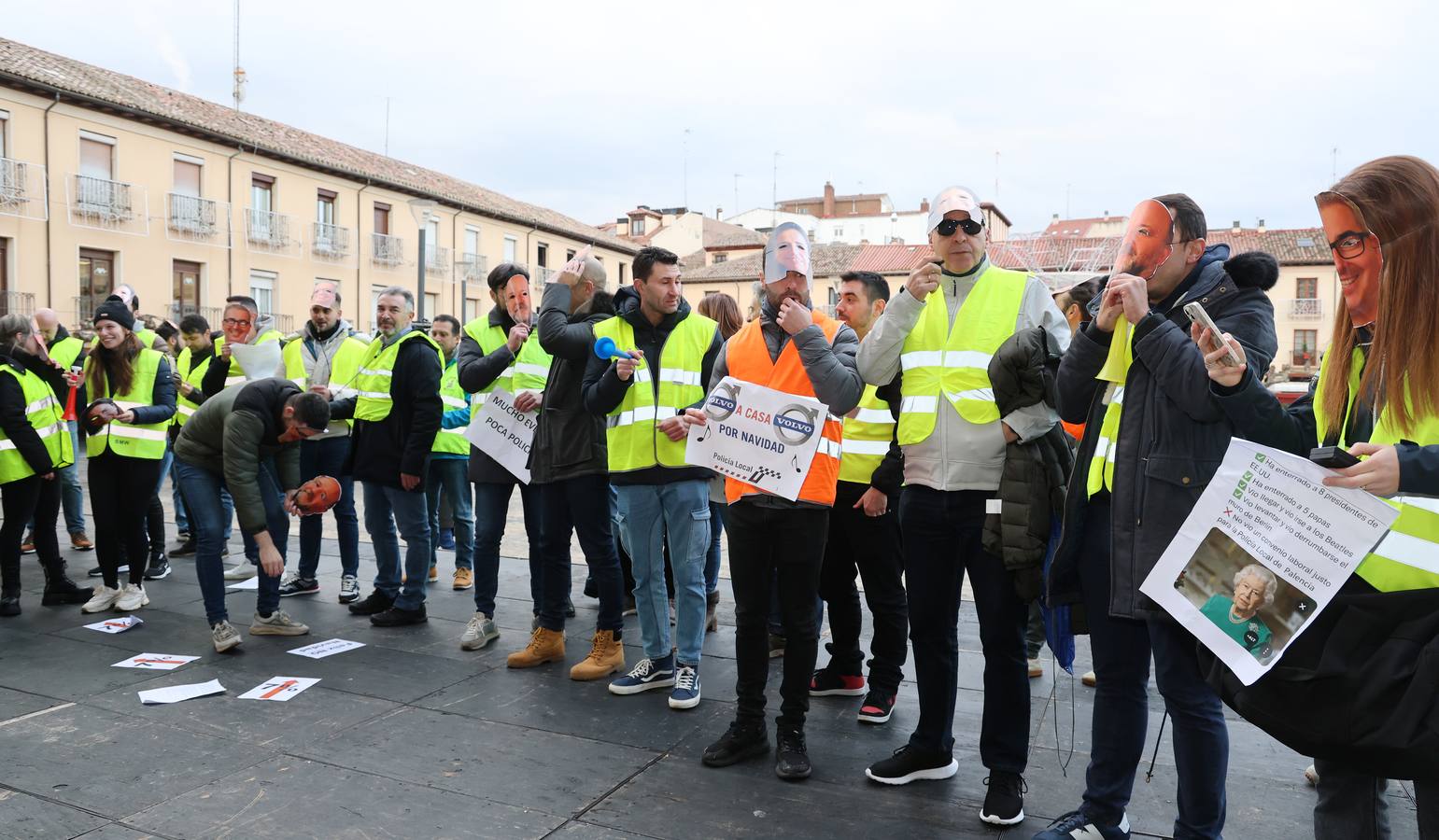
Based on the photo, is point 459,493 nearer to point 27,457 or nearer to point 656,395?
point 27,457

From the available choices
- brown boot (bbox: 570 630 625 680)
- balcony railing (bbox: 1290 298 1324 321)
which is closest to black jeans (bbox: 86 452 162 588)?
brown boot (bbox: 570 630 625 680)

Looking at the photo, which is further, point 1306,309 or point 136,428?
point 1306,309

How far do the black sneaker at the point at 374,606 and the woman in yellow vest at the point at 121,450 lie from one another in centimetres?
144

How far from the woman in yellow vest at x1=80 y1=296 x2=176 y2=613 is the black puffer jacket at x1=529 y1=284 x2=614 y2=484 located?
9.66 ft

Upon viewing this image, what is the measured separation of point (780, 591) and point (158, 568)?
5.76 meters

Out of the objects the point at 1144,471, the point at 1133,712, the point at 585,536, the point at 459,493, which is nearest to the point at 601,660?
the point at 585,536

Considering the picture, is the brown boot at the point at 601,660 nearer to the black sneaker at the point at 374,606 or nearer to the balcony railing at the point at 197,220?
the black sneaker at the point at 374,606

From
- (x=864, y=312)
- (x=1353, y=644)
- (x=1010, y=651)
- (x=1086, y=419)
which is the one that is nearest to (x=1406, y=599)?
(x=1353, y=644)

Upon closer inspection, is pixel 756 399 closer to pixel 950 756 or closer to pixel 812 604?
pixel 812 604

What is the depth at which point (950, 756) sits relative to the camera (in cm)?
391

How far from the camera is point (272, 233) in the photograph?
109 feet

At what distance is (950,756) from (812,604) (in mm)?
782

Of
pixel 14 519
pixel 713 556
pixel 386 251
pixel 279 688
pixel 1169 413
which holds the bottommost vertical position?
pixel 279 688

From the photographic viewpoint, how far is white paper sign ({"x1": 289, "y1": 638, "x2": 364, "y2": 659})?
566 centimetres
